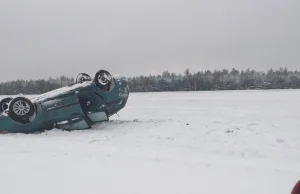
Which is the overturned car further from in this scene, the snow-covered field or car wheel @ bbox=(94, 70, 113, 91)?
the snow-covered field

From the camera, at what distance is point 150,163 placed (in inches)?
214

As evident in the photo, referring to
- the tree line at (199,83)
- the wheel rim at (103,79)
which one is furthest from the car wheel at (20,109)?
the tree line at (199,83)

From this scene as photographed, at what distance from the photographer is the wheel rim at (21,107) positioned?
29.3ft

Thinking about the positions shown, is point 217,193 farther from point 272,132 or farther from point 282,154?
point 272,132

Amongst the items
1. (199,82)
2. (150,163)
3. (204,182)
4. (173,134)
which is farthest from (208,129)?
(199,82)

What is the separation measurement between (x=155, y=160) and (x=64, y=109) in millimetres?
4464

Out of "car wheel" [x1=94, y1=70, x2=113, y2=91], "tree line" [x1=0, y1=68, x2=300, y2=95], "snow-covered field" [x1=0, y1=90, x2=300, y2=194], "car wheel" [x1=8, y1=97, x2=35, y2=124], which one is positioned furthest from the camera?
"tree line" [x1=0, y1=68, x2=300, y2=95]

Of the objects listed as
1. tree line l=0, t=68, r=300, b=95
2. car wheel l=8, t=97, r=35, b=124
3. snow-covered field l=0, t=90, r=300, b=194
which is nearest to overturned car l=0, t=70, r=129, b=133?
car wheel l=8, t=97, r=35, b=124

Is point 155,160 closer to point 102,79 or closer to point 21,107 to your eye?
point 102,79

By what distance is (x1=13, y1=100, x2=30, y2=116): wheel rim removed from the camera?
29.3ft

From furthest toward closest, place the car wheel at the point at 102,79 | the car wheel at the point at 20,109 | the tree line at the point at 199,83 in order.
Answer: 1. the tree line at the point at 199,83
2. the car wheel at the point at 102,79
3. the car wheel at the point at 20,109

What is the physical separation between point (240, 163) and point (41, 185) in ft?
11.2

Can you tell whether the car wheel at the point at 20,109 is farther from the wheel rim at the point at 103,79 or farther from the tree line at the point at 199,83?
the tree line at the point at 199,83

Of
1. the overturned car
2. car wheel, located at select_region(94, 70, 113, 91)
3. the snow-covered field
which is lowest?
the snow-covered field
